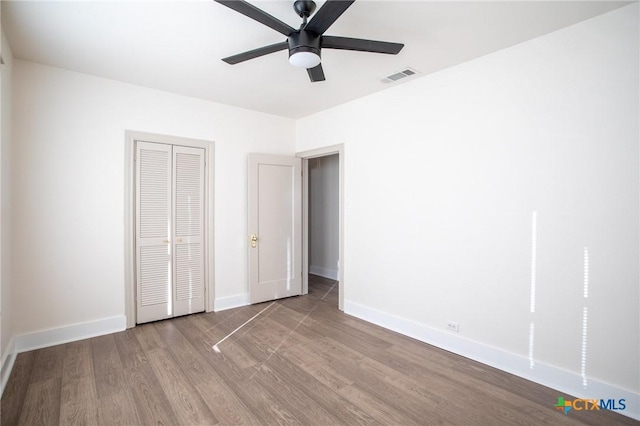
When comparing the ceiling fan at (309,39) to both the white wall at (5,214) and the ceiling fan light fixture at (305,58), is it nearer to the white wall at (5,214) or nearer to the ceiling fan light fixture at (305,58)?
the ceiling fan light fixture at (305,58)

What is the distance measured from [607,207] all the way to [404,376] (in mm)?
1957

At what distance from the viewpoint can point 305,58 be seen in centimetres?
217

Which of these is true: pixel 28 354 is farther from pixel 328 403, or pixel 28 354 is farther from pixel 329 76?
pixel 329 76

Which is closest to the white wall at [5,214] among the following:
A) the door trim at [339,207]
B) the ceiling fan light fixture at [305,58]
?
the ceiling fan light fixture at [305,58]

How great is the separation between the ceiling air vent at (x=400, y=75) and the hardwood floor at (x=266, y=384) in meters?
2.76

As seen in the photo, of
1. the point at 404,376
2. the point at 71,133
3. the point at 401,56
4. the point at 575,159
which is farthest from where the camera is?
the point at 71,133

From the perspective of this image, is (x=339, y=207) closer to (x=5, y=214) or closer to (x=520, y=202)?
(x=520, y=202)


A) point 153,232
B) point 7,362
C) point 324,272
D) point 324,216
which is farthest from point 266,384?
point 324,216

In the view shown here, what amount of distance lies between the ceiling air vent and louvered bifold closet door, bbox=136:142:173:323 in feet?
8.75

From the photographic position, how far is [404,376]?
2.62m

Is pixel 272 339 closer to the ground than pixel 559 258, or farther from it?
closer to the ground

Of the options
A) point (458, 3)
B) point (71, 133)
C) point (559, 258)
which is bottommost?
point (559, 258)

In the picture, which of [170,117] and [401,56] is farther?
[170,117]

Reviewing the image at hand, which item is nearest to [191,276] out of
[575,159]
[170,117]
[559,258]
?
[170,117]
